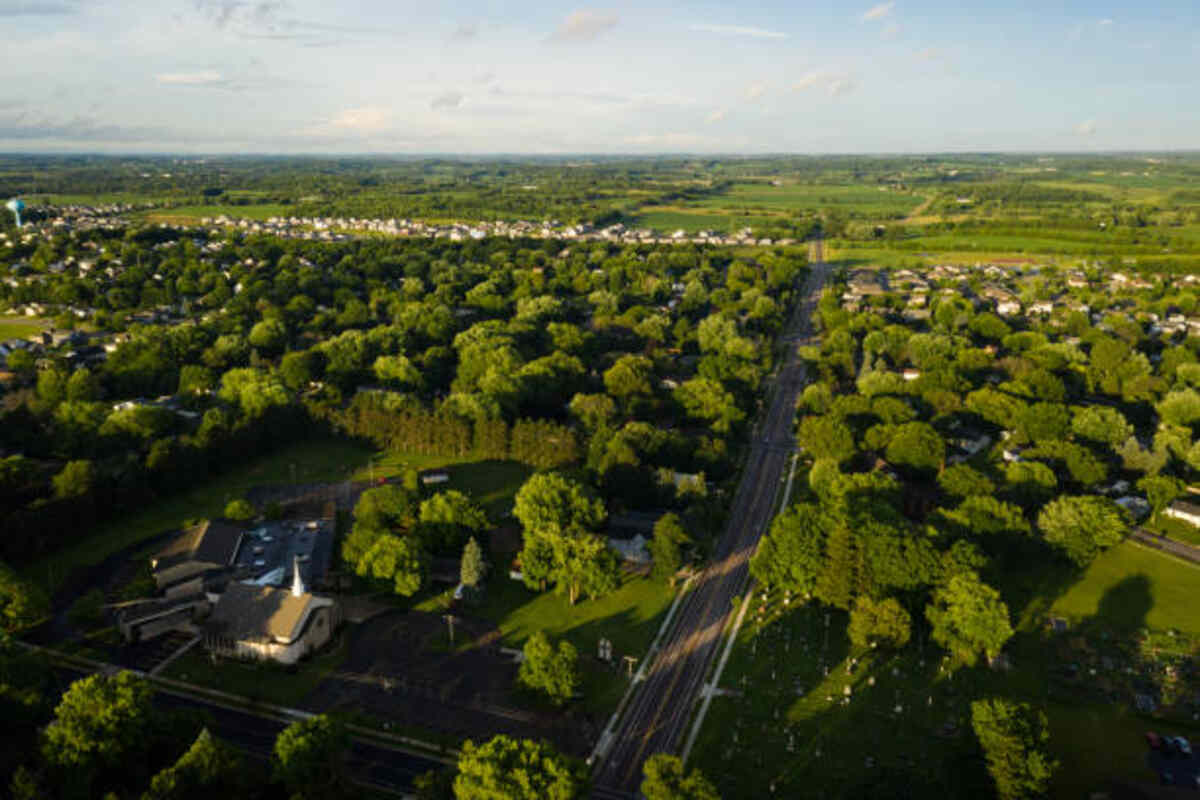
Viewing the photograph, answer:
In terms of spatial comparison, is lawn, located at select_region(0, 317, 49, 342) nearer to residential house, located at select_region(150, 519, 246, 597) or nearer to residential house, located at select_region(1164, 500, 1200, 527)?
residential house, located at select_region(150, 519, 246, 597)

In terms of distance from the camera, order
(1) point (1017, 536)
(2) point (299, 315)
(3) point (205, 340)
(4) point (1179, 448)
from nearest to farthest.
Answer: (1) point (1017, 536)
(4) point (1179, 448)
(3) point (205, 340)
(2) point (299, 315)

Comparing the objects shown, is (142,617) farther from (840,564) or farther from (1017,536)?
(1017,536)

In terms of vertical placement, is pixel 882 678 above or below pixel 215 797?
below

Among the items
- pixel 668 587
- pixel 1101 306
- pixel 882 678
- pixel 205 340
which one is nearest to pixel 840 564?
pixel 882 678

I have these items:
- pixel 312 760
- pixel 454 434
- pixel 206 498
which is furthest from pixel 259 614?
pixel 454 434

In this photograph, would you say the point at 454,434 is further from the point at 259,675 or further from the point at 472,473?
the point at 259,675

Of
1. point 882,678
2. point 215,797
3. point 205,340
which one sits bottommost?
point 882,678

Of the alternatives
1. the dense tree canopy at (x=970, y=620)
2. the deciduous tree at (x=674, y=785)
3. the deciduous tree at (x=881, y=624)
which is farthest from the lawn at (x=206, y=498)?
the dense tree canopy at (x=970, y=620)

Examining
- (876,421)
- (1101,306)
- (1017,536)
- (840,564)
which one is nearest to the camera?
(840,564)
